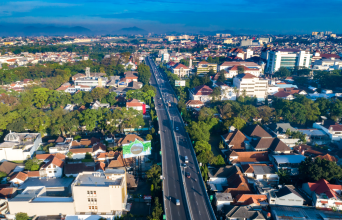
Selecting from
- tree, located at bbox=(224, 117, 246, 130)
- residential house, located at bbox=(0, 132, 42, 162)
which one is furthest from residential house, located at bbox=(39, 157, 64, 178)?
tree, located at bbox=(224, 117, 246, 130)

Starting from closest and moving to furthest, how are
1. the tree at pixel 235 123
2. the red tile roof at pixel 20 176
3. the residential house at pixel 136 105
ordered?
the red tile roof at pixel 20 176, the tree at pixel 235 123, the residential house at pixel 136 105

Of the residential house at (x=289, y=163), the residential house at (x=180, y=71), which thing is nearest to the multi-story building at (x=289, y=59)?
the residential house at (x=180, y=71)

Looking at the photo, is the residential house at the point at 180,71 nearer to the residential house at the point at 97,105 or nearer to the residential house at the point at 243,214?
the residential house at the point at 97,105

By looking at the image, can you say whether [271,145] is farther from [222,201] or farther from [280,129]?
[222,201]

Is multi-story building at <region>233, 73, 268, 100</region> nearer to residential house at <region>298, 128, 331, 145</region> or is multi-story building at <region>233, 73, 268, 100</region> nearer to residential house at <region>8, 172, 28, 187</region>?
residential house at <region>298, 128, 331, 145</region>

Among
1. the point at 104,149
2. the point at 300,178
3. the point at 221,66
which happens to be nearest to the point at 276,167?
the point at 300,178

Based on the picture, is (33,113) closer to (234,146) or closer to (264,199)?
(234,146)
